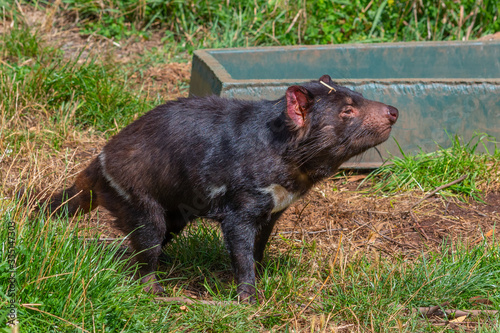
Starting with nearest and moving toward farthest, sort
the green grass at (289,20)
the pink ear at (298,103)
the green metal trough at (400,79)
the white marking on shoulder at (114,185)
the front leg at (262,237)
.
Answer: the pink ear at (298,103) < the white marking on shoulder at (114,185) < the front leg at (262,237) < the green metal trough at (400,79) < the green grass at (289,20)

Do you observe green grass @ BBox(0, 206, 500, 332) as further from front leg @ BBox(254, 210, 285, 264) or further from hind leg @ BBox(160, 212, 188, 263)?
hind leg @ BBox(160, 212, 188, 263)

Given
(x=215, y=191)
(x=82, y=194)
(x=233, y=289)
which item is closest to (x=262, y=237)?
(x=233, y=289)

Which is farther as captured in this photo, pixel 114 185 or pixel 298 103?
pixel 114 185

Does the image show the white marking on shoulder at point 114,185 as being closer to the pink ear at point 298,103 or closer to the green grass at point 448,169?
the pink ear at point 298,103

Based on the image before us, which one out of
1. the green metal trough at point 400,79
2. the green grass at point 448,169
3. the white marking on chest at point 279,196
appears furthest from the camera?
the green metal trough at point 400,79

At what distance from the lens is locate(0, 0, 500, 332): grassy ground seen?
268 centimetres

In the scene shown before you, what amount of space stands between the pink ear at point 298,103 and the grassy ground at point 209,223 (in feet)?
2.50

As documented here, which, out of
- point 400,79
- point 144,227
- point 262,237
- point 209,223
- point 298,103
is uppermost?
point 298,103

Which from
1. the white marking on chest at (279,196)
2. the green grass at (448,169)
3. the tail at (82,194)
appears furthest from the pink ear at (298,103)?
the green grass at (448,169)

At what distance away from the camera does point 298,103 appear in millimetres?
2932

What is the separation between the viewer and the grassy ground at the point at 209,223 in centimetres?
268

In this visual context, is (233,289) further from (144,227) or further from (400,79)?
(400,79)

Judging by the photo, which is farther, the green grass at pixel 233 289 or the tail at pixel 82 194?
the tail at pixel 82 194

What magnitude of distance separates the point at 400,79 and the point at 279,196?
190 cm
